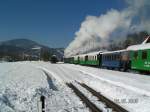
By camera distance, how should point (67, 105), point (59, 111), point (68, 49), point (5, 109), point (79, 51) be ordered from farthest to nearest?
point (68, 49) < point (79, 51) < point (67, 105) < point (59, 111) < point (5, 109)

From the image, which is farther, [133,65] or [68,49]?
[68,49]

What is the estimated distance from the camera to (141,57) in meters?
30.2

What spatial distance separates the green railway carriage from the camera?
28.4m

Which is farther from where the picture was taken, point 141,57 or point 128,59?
point 128,59

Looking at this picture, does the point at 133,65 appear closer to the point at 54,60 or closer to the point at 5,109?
the point at 5,109

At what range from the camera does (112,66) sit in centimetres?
4516

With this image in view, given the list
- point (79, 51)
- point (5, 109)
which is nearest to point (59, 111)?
point (5, 109)

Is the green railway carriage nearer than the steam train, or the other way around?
the green railway carriage

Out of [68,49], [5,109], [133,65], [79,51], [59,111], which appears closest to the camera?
[5,109]

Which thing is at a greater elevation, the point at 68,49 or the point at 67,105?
the point at 68,49

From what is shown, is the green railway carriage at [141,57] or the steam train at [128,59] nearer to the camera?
the green railway carriage at [141,57]

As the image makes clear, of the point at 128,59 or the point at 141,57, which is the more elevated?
the point at 141,57

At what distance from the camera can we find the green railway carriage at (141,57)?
93.2 feet

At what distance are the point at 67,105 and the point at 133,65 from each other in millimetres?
20875
